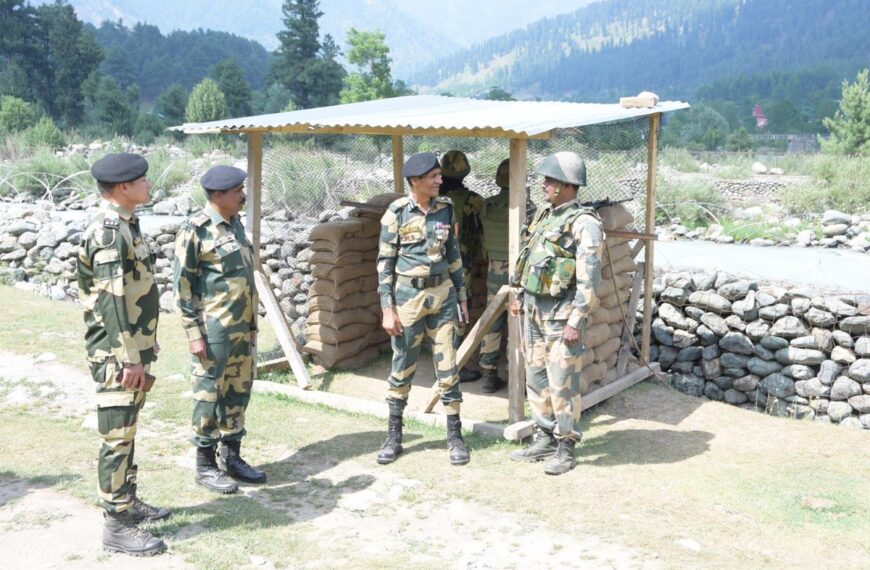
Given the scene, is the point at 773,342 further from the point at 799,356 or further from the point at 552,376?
the point at 552,376

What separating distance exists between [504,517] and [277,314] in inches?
135

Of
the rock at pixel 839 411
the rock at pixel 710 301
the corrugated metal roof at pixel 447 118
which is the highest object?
the corrugated metal roof at pixel 447 118

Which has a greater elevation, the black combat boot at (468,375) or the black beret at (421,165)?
the black beret at (421,165)

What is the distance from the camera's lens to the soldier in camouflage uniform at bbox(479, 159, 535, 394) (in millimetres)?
7520

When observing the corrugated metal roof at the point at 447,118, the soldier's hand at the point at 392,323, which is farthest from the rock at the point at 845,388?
the soldier's hand at the point at 392,323

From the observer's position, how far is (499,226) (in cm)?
754

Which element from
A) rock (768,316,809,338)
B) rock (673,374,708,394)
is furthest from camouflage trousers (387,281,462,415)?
rock (768,316,809,338)

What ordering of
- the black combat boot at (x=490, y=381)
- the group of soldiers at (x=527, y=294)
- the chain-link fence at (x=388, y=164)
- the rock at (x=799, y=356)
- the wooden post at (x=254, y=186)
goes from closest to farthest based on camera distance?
1. the group of soldiers at (x=527, y=294)
2. the black combat boot at (x=490, y=381)
3. the wooden post at (x=254, y=186)
4. the chain-link fence at (x=388, y=164)
5. the rock at (x=799, y=356)

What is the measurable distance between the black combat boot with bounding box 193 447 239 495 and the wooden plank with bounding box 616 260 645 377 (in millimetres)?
3836

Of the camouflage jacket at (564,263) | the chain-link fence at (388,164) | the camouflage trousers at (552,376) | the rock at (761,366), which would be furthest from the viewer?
the rock at (761,366)

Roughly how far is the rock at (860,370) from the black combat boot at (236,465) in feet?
19.4

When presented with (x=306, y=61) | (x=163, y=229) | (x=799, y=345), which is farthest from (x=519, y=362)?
(x=306, y=61)

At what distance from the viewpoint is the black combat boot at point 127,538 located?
4629 millimetres

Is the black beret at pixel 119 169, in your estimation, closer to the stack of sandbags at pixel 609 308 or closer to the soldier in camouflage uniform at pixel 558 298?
the soldier in camouflage uniform at pixel 558 298
